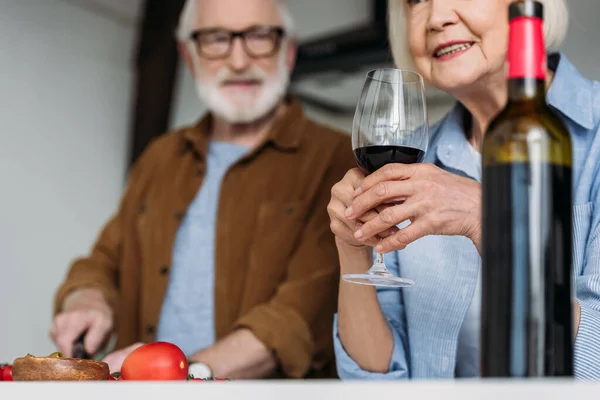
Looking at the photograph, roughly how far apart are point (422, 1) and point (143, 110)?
291 centimetres

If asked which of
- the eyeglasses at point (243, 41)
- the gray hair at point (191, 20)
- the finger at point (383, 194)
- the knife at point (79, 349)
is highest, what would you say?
the gray hair at point (191, 20)

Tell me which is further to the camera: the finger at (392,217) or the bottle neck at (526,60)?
the finger at (392,217)

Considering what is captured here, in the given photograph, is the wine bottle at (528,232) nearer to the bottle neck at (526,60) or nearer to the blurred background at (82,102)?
the bottle neck at (526,60)

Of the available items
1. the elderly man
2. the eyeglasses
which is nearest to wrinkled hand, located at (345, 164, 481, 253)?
the elderly man

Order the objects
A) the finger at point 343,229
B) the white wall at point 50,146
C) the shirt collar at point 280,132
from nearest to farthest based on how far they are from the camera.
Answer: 1. the finger at point 343,229
2. the shirt collar at point 280,132
3. the white wall at point 50,146

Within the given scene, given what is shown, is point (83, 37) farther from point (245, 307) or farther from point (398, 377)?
point (398, 377)

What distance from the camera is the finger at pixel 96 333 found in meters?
1.52

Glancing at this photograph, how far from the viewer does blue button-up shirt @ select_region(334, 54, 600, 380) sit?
1007mm

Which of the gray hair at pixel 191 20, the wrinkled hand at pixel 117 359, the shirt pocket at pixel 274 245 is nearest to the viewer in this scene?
the wrinkled hand at pixel 117 359

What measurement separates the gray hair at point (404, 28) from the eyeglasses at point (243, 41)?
0.59 m

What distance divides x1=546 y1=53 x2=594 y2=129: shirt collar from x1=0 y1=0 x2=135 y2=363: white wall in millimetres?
2614

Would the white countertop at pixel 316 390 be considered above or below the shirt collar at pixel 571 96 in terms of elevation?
below

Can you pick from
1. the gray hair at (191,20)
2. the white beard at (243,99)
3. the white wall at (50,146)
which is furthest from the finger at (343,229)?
the white wall at (50,146)

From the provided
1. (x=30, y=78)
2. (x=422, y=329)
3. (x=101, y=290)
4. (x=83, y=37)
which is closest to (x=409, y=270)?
(x=422, y=329)
